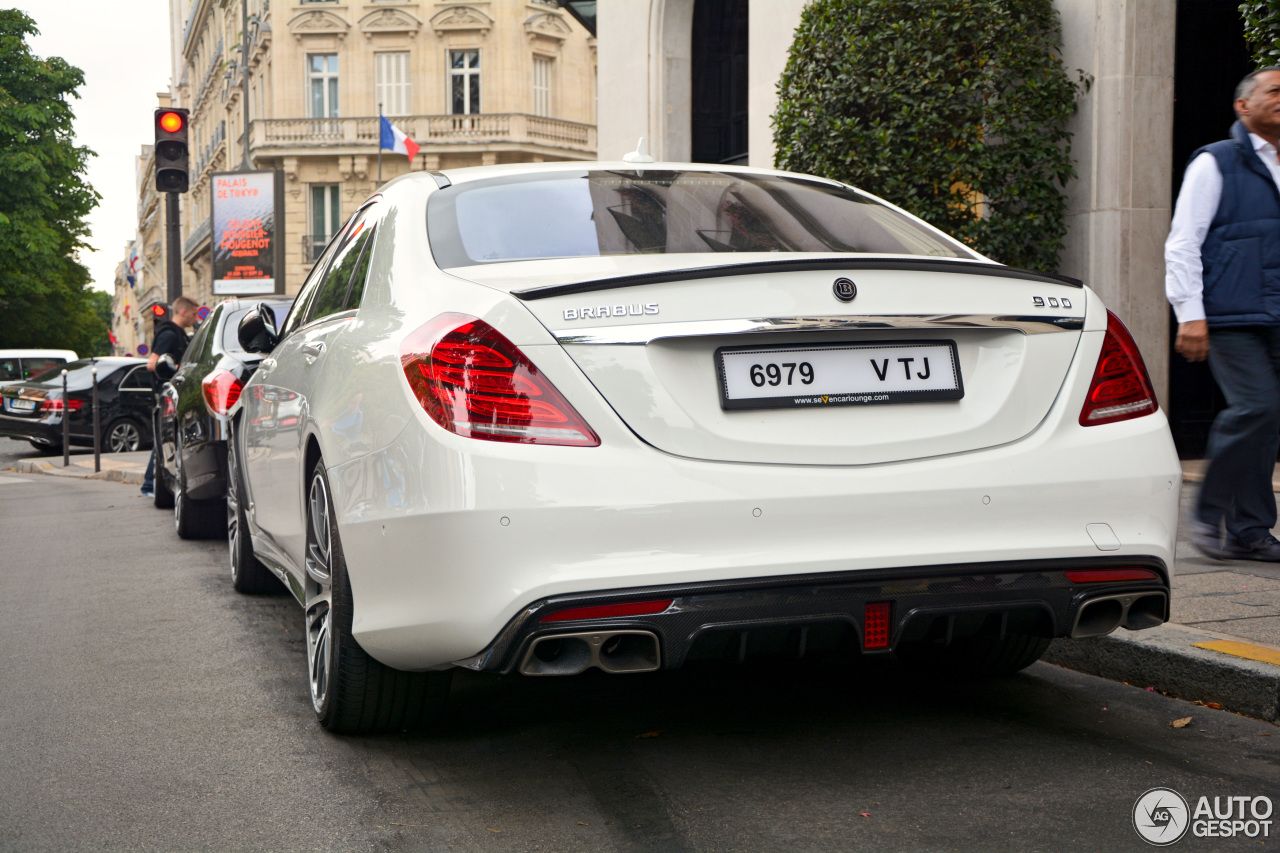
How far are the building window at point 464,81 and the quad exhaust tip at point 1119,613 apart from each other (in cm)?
4444

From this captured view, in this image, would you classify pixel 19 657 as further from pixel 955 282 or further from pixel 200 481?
pixel 955 282

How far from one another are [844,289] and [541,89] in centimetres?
4512

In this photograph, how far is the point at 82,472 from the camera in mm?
16156

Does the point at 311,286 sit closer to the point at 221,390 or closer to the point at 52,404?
the point at 221,390

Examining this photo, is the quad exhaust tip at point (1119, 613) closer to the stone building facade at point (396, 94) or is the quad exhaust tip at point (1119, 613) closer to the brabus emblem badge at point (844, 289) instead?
the brabus emblem badge at point (844, 289)

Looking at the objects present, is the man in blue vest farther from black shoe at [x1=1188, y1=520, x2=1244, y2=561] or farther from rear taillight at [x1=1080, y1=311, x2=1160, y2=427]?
rear taillight at [x1=1080, y1=311, x2=1160, y2=427]

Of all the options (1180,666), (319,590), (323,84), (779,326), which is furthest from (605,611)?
(323,84)

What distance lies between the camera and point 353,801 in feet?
10.5

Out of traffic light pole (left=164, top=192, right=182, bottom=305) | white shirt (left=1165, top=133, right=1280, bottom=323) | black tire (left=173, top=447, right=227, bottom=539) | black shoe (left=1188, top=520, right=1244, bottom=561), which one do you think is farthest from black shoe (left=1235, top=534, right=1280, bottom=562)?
traffic light pole (left=164, top=192, right=182, bottom=305)

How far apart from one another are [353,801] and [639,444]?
109 centimetres

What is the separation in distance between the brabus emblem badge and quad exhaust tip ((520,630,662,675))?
88 centimetres

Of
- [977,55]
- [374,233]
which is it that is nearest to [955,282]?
[374,233]

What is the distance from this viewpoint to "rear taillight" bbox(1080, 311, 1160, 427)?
330 cm

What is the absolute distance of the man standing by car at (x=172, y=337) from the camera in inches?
474
